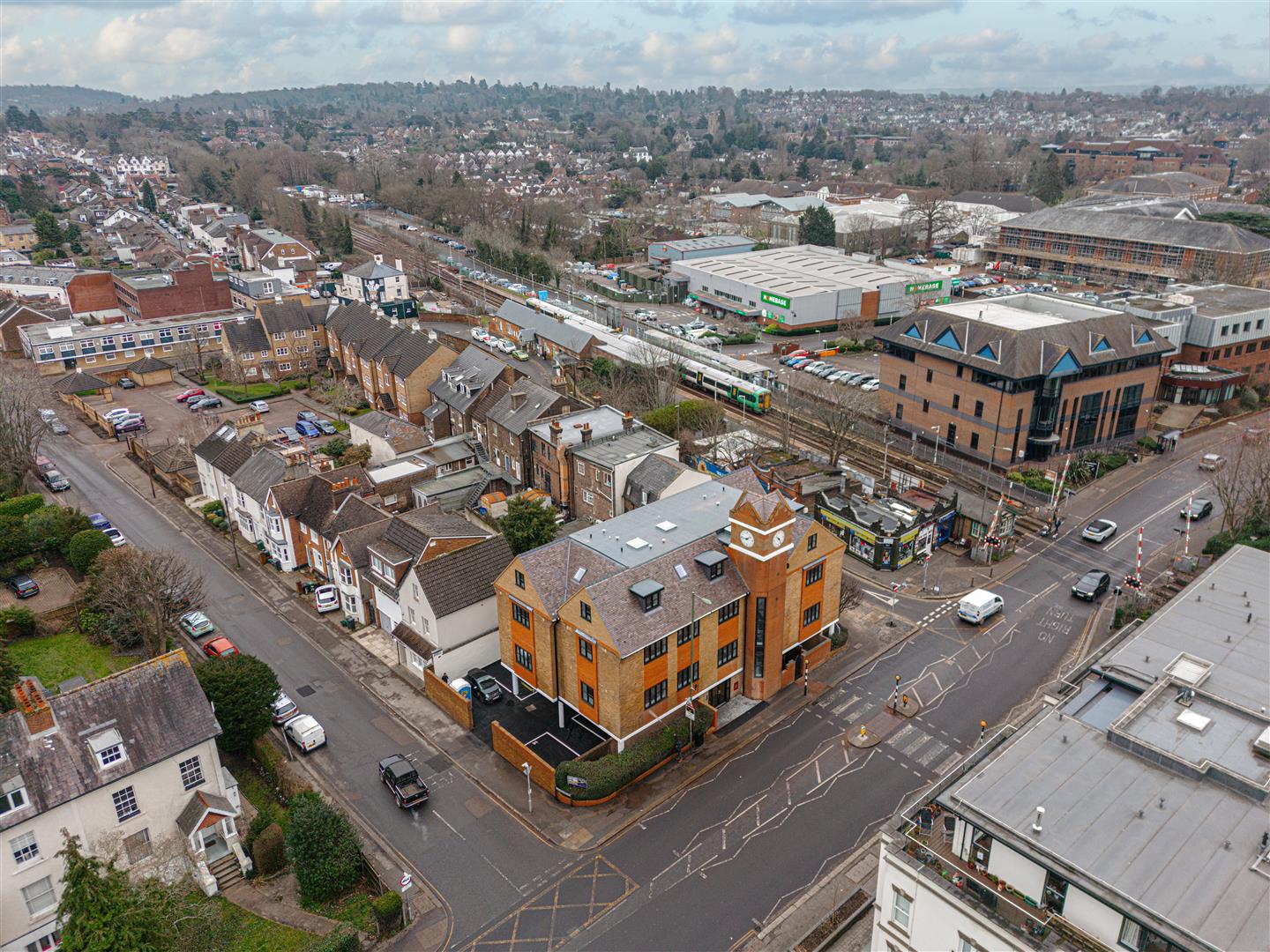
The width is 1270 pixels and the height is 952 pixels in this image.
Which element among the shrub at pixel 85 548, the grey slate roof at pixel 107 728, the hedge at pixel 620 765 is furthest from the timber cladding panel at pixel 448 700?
the shrub at pixel 85 548

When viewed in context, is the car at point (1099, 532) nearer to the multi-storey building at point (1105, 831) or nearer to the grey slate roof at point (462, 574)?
the multi-storey building at point (1105, 831)

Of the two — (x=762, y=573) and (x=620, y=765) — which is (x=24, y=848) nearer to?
(x=620, y=765)

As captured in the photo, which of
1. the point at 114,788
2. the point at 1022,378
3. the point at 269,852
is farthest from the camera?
the point at 1022,378

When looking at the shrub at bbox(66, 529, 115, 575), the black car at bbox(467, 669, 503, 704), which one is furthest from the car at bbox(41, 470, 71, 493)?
the black car at bbox(467, 669, 503, 704)

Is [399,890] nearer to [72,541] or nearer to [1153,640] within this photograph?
[1153,640]

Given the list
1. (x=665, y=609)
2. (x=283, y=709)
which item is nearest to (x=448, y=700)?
(x=283, y=709)

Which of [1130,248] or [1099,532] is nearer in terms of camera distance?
[1099,532]

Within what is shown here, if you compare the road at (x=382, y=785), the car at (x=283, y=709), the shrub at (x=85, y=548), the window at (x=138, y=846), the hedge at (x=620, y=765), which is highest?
the shrub at (x=85, y=548)
